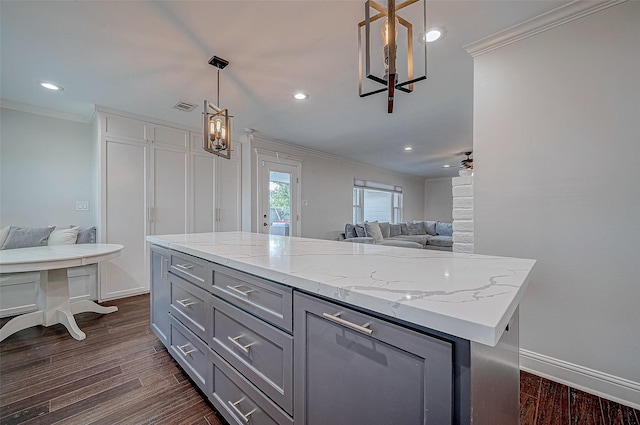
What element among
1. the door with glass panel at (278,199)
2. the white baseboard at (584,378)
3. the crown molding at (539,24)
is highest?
the crown molding at (539,24)

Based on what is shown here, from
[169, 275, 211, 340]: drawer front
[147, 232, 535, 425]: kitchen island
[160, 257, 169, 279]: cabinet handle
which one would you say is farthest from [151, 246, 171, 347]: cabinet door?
[147, 232, 535, 425]: kitchen island

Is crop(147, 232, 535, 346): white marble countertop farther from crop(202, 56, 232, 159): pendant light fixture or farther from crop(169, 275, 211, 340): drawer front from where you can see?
crop(202, 56, 232, 159): pendant light fixture

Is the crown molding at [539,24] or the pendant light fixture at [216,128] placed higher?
the crown molding at [539,24]

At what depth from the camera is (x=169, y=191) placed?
366cm

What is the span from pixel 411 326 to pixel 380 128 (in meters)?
3.70

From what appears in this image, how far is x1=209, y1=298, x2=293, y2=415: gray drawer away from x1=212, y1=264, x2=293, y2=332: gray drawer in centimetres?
4

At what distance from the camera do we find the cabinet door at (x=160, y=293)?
72.6 inches

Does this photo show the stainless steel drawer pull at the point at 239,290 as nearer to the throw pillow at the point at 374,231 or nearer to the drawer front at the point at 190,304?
the drawer front at the point at 190,304

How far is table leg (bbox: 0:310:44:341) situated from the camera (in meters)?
2.17

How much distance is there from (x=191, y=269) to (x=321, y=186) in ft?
13.7

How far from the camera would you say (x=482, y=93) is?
1944 millimetres

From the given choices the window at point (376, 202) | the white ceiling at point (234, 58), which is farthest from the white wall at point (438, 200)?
the white ceiling at point (234, 58)

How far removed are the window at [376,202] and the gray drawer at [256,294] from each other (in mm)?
5359

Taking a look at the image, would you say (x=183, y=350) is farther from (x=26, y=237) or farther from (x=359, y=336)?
(x=26, y=237)
